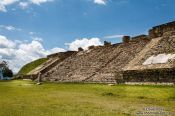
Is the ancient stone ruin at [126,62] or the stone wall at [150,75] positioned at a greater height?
the ancient stone ruin at [126,62]

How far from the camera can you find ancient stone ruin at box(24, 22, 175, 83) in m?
30.3

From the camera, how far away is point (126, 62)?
38.5 meters

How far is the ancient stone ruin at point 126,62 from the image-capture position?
30.3 metres

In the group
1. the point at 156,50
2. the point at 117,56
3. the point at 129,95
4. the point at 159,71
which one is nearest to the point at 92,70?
the point at 117,56

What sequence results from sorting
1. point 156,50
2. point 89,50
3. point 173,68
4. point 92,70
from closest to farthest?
1. point 173,68
2. point 156,50
3. point 92,70
4. point 89,50

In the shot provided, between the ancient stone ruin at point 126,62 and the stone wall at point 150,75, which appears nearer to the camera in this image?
the stone wall at point 150,75

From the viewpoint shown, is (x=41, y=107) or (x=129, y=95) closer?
(x=41, y=107)

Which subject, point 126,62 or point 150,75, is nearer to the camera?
point 150,75

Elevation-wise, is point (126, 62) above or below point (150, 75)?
above

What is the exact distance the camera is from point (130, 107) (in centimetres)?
1827

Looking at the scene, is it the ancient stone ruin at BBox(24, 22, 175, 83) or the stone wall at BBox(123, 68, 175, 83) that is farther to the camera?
the ancient stone ruin at BBox(24, 22, 175, 83)

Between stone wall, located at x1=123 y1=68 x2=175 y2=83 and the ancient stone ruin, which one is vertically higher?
the ancient stone ruin

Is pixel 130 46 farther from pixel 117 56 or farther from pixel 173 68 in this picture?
pixel 173 68

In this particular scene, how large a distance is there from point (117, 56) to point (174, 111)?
87.1ft
